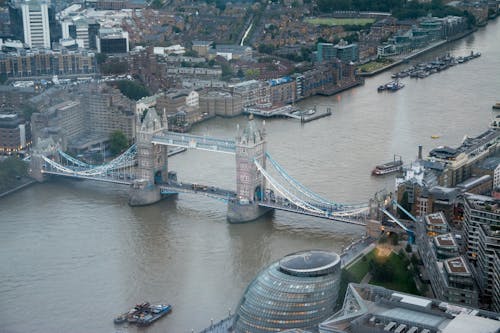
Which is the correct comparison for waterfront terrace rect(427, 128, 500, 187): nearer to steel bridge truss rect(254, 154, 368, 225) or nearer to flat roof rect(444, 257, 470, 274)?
steel bridge truss rect(254, 154, 368, 225)

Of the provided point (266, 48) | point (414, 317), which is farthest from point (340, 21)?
point (414, 317)

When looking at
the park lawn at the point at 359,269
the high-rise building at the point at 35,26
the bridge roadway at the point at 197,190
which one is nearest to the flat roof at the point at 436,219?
the park lawn at the point at 359,269

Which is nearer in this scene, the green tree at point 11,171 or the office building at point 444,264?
the office building at point 444,264

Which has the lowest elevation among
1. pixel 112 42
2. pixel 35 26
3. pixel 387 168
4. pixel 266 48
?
pixel 387 168

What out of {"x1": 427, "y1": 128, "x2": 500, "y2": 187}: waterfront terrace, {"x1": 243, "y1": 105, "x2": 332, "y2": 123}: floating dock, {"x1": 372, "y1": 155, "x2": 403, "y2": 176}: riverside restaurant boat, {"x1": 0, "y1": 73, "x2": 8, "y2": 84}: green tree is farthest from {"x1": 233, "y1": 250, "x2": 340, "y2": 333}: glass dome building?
{"x1": 0, "y1": 73, "x2": 8, "y2": 84}: green tree

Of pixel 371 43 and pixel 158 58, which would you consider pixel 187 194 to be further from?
pixel 371 43

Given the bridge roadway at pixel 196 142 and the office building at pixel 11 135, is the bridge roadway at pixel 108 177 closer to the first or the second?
the bridge roadway at pixel 196 142

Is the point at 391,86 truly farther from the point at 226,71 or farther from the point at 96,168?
the point at 96,168
